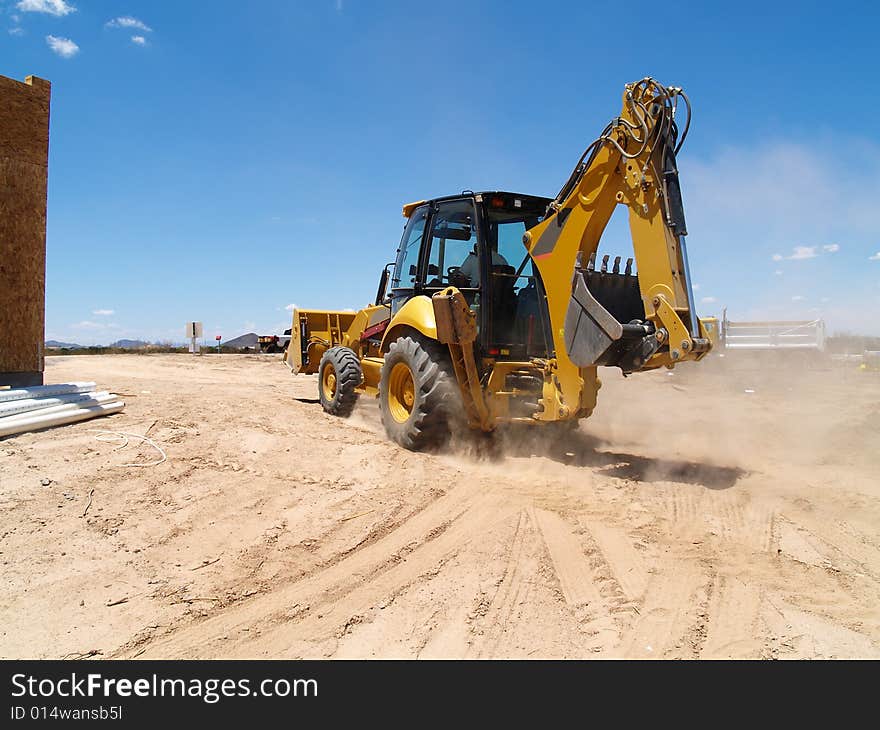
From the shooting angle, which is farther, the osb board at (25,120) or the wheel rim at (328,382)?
the wheel rim at (328,382)

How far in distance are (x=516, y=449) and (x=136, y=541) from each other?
4.11m

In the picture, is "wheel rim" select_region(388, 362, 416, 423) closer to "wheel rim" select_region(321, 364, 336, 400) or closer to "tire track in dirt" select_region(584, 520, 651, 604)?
"wheel rim" select_region(321, 364, 336, 400)

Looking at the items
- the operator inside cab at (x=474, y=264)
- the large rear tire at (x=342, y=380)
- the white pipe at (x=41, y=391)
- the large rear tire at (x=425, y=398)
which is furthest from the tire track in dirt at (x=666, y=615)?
the large rear tire at (x=342, y=380)

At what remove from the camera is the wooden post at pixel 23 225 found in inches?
247

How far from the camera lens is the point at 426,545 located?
425cm

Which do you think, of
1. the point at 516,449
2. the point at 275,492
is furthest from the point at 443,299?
the point at 275,492

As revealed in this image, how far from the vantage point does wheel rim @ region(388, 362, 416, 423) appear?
7578 millimetres

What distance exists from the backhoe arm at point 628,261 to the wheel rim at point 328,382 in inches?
181

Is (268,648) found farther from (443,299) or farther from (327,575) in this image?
(443,299)

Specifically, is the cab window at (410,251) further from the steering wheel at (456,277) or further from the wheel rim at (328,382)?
the wheel rim at (328,382)

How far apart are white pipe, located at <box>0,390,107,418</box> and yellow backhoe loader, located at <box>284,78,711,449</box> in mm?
3267

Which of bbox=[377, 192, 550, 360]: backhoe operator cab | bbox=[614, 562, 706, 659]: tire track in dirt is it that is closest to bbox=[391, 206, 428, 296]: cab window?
bbox=[377, 192, 550, 360]: backhoe operator cab

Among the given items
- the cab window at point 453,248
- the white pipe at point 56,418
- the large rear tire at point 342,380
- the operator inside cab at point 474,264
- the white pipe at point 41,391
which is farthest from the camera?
the large rear tire at point 342,380

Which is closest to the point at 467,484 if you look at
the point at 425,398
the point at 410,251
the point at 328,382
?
the point at 425,398
